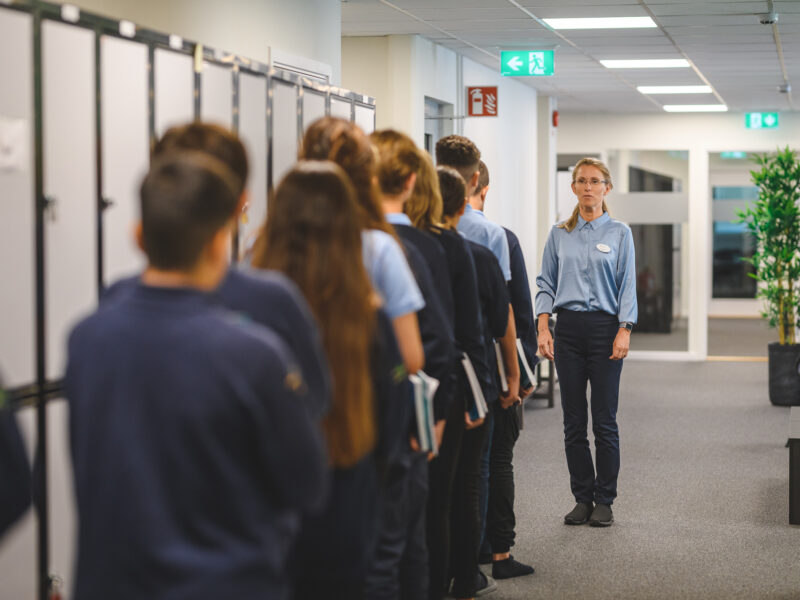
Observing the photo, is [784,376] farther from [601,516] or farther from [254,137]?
[254,137]

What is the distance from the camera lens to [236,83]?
3.23m

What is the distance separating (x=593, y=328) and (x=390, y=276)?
2.52m

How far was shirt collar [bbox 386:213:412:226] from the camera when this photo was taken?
297cm

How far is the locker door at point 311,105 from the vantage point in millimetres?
3738

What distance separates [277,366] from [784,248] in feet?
28.3

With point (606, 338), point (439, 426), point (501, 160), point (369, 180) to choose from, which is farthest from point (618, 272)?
point (501, 160)

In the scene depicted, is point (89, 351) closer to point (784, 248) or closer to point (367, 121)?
point (367, 121)

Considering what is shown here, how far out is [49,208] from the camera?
2.43 metres

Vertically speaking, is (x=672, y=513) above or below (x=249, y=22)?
below

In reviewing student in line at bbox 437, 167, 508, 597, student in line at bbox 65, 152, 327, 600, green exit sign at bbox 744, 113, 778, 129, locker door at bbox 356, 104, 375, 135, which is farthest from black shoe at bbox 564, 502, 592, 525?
green exit sign at bbox 744, 113, 778, 129

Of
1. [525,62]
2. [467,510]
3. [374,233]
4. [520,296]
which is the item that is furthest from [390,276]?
[525,62]

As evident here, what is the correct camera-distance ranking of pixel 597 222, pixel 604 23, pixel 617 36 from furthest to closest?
pixel 617 36 → pixel 604 23 → pixel 597 222

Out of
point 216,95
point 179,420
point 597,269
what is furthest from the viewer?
point 597,269

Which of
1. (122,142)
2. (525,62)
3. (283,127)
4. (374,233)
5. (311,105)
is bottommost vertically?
(374,233)
